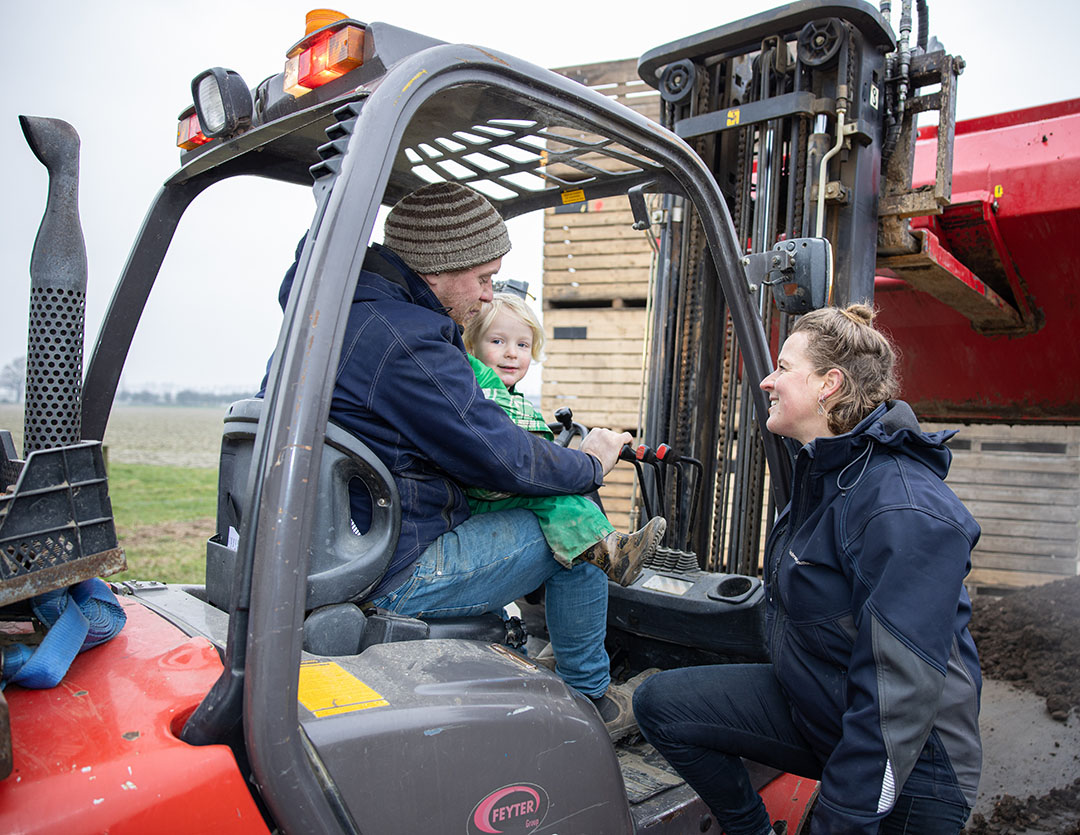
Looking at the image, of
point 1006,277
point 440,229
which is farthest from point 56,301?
point 1006,277

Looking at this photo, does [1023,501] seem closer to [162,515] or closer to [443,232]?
[443,232]

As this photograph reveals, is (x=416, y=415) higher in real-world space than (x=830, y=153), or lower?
lower

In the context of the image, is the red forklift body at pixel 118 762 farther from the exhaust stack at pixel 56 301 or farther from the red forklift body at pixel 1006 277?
the red forklift body at pixel 1006 277

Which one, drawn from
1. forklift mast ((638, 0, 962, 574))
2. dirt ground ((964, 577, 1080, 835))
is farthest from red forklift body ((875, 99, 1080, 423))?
dirt ground ((964, 577, 1080, 835))

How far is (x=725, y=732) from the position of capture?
2.20m

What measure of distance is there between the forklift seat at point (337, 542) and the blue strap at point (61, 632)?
0.25 m

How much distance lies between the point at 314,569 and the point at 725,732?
1.17 meters

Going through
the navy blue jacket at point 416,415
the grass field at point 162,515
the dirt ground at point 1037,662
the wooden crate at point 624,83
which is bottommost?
the grass field at point 162,515

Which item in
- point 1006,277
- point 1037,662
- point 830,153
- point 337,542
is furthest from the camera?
point 1037,662

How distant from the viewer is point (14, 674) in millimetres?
1440

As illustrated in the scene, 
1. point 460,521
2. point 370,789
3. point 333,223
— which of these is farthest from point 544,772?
Answer: point 333,223

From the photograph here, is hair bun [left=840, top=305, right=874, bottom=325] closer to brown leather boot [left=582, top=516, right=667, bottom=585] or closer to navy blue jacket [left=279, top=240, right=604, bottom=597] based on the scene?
brown leather boot [left=582, top=516, right=667, bottom=585]

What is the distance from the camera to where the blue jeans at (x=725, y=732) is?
2182mm

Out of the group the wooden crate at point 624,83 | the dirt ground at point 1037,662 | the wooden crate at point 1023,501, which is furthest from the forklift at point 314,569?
the wooden crate at point 624,83
